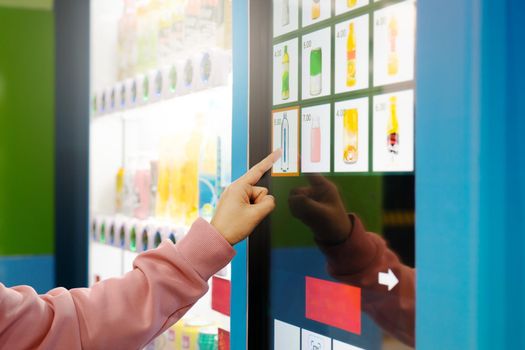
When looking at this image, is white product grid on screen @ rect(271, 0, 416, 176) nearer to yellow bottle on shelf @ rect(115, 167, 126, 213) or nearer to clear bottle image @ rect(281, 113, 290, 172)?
clear bottle image @ rect(281, 113, 290, 172)

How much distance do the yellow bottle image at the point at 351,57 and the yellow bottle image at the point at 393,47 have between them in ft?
0.40

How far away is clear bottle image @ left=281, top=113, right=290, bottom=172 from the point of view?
152 centimetres

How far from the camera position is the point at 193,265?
137cm

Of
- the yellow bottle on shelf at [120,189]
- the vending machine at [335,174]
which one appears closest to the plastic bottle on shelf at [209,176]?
the vending machine at [335,174]

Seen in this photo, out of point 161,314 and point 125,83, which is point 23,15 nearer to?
point 125,83

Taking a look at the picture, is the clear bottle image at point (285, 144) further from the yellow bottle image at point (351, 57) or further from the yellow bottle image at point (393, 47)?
the yellow bottle image at point (393, 47)

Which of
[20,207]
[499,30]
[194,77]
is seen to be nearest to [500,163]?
[499,30]

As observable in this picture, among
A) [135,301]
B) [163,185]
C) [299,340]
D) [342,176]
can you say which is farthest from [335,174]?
[163,185]

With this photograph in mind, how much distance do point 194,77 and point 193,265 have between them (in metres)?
0.73

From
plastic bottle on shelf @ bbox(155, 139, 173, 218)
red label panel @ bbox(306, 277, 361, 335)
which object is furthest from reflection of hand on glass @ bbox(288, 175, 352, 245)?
plastic bottle on shelf @ bbox(155, 139, 173, 218)

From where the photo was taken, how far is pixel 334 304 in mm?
1370

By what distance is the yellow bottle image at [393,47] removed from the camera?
1.18 metres

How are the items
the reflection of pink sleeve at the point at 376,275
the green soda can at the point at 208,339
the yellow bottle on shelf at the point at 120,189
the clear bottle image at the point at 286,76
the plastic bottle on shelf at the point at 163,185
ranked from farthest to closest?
the yellow bottle on shelf at the point at 120,189 < the plastic bottle on shelf at the point at 163,185 < the green soda can at the point at 208,339 < the clear bottle image at the point at 286,76 < the reflection of pink sleeve at the point at 376,275

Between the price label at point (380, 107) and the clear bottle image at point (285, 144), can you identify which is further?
the clear bottle image at point (285, 144)
